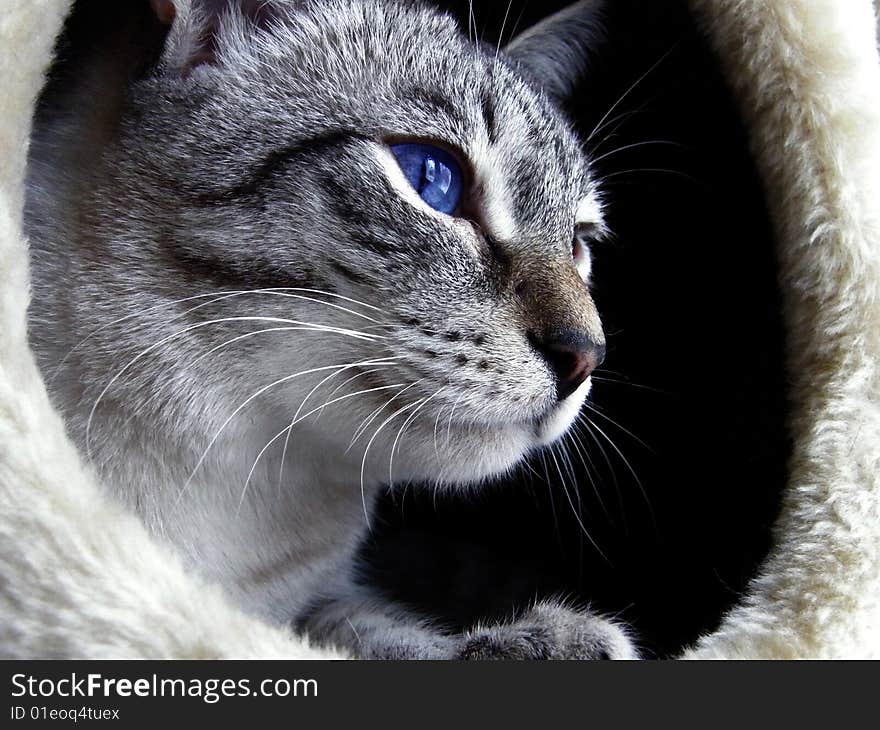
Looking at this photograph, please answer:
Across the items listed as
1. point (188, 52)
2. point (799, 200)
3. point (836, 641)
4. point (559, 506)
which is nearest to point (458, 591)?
point (559, 506)

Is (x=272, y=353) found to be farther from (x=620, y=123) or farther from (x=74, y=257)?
(x=620, y=123)

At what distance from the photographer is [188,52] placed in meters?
0.92

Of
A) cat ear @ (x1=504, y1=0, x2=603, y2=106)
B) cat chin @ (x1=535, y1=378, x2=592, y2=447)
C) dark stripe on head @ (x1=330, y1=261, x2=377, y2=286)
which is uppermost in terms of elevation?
cat ear @ (x1=504, y1=0, x2=603, y2=106)

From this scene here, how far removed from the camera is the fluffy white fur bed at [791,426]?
2.44 ft

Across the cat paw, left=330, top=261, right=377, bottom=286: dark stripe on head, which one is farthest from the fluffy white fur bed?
left=330, top=261, right=377, bottom=286: dark stripe on head

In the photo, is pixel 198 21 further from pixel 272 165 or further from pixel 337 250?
pixel 337 250

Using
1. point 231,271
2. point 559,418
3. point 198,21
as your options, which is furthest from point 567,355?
point 198,21

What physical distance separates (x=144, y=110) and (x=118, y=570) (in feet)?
1.64

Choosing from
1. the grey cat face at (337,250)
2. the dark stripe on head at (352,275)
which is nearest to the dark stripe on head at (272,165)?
the grey cat face at (337,250)

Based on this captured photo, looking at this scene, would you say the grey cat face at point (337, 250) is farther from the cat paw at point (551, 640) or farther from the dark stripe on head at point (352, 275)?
the cat paw at point (551, 640)

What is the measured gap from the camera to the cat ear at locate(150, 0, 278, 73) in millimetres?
890

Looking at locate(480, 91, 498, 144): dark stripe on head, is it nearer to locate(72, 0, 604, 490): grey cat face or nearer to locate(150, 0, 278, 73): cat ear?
locate(72, 0, 604, 490): grey cat face

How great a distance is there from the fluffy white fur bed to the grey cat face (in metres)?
0.13

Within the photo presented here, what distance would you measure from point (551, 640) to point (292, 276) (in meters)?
0.51
